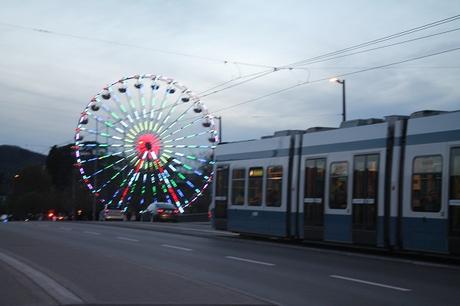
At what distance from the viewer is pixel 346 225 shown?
61.5 ft

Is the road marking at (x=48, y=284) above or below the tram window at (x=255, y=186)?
below

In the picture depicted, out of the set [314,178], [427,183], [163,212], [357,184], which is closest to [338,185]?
[357,184]

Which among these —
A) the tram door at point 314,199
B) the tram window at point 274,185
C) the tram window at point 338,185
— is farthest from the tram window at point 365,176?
the tram window at point 274,185

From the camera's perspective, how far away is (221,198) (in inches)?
1007

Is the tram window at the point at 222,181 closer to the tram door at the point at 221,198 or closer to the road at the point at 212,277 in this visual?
the tram door at the point at 221,198

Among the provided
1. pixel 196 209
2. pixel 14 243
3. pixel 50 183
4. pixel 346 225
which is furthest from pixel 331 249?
pixel 50 183

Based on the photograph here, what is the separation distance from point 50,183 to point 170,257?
346ft

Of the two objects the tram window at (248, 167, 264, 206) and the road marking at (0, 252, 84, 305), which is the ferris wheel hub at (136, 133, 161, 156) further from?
the road marking at (0, 252, 84, 305)

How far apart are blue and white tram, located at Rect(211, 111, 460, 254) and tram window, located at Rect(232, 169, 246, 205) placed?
0.04 metres

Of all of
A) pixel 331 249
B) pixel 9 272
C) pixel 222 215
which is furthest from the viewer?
pixel 222 215

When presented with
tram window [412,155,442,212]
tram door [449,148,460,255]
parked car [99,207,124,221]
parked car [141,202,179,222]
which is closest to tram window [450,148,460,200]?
tram door [449,148,460,255]

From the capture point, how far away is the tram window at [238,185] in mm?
24334

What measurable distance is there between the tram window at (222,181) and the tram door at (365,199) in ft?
25.4

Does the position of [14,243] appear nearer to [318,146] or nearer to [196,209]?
[318,146]
